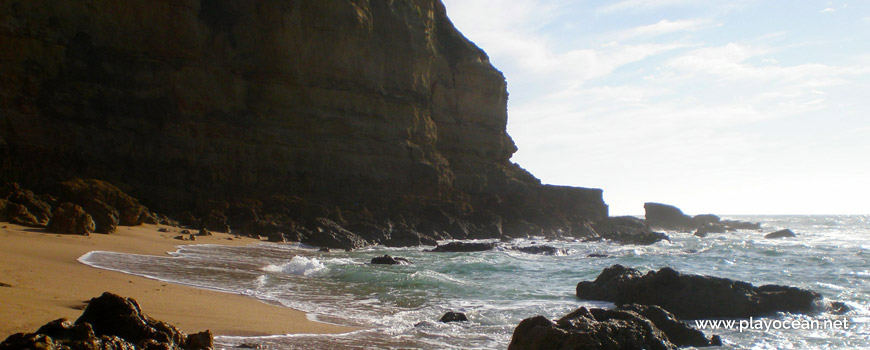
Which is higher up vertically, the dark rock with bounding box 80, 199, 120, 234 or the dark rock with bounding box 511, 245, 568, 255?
the dark rock with bounding box 80, 199, 120, 234

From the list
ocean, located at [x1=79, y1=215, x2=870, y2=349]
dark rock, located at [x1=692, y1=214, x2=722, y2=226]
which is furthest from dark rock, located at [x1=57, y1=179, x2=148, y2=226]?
dark rock, located at [x1=692, y1=214, x2=722, y2=226]

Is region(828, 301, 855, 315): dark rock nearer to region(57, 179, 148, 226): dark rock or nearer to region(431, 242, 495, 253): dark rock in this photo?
Result: region(431, 242, 495, 253): dark rock

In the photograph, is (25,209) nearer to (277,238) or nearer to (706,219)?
(277,238)

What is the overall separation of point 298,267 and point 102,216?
4796 mm

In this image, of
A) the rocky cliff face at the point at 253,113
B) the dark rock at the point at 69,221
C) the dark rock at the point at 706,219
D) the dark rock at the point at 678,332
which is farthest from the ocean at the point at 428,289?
the dark rock at the point at 706,219

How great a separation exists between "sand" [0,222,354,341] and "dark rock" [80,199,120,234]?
334 cm

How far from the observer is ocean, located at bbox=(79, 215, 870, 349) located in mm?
6824

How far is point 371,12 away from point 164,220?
15.7 meters

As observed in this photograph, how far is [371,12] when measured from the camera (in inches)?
1210

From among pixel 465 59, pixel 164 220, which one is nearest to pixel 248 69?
pixel 164 220

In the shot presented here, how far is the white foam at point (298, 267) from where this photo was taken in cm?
1210

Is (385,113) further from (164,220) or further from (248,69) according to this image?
(164,220)

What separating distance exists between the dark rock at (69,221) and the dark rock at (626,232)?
995 inches

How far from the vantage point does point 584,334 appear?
5113mm
